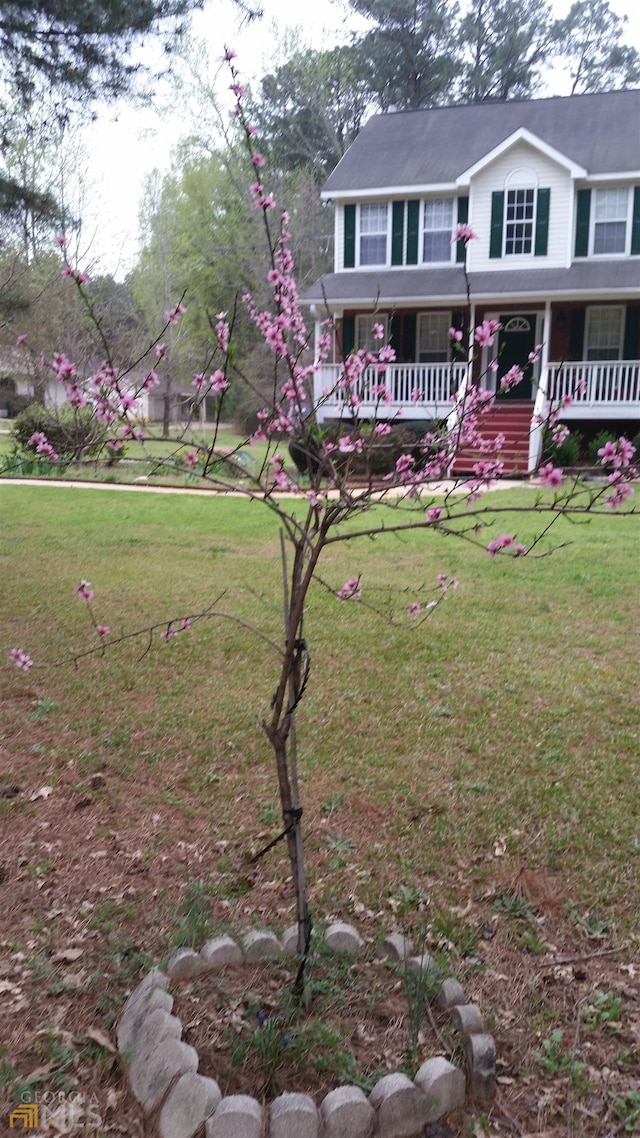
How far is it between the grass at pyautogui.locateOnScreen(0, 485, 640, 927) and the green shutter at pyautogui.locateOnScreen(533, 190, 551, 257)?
36.5 ft

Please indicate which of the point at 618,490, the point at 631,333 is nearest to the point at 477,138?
the point at 631,333

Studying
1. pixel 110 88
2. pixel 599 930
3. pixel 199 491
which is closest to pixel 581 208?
pixel 199 491

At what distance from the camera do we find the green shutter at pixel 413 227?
18.0 metres

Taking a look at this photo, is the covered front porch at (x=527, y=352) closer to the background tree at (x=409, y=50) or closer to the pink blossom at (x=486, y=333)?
the pink blossom at (x=486, y=333)

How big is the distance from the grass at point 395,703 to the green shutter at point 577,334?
10746 millimetres

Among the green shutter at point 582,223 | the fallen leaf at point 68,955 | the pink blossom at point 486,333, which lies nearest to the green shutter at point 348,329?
the green shutter at point 582,223

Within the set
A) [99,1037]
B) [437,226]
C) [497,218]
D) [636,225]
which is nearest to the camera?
[99,1037]

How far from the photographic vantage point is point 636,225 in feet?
55.5

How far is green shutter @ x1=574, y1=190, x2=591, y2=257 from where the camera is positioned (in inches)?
674

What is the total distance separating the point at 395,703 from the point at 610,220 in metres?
15.7

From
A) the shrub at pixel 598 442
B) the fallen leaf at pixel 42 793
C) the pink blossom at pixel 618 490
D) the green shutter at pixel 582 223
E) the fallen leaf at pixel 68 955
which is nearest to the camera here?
the pink blossom at pixel 618 490

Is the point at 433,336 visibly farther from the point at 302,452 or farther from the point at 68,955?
the point at 68,955

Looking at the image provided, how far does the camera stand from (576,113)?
18438 mm

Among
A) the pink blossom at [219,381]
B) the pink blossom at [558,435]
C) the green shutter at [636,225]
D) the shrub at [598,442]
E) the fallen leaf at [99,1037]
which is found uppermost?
the green shutter at [636,225]
